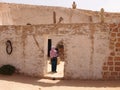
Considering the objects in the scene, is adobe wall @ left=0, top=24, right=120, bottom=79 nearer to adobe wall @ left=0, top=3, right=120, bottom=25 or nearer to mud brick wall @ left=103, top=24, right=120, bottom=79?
mud brick wall @ left=103, top=24, right=120, bottom=79

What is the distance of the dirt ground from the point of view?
12.4 meters

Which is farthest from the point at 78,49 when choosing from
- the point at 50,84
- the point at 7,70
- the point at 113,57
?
the point at 7,70

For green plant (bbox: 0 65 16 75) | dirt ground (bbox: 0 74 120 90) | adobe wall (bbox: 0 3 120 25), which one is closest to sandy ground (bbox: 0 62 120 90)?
dirt ground (bbox: 0 74 120 90)

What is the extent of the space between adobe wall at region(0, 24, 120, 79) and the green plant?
53 centimetres

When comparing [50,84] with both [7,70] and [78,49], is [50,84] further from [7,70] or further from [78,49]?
[7,70]

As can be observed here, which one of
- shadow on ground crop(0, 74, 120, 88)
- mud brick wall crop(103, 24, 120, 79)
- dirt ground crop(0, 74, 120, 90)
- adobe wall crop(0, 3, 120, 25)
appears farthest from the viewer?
adobe wall crop(0, 3, 120, 25)

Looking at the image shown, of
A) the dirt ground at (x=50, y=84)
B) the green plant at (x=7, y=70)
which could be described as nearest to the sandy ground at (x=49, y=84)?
the dirt ground at (x=50, y=84)

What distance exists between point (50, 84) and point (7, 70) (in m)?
3.01

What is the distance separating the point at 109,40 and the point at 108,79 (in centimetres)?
186

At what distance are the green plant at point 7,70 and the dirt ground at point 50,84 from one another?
0.63 m

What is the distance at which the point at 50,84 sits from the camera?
13.4 m

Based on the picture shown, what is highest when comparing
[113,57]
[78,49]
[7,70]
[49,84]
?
[78,49]

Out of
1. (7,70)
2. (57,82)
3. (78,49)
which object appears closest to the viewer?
(57,82)

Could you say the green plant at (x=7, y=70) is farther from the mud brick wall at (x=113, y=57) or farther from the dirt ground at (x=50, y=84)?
the mud brick wall at (x=113, y=57)
